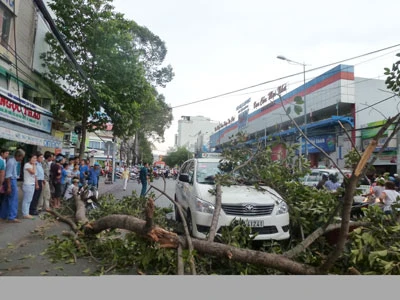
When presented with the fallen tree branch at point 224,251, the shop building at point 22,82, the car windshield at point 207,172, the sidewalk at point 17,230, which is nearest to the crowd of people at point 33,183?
the sidewalk at point 17,230

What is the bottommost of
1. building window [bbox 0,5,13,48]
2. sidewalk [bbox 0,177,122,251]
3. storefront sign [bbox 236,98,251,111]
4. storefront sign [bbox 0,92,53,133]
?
sidewalk [bbox 0,177,122,251]

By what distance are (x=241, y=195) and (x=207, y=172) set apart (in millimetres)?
1326

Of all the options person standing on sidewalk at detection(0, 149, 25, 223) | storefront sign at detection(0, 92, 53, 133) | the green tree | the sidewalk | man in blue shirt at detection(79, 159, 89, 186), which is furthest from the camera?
the green tree

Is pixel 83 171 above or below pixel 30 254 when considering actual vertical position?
above

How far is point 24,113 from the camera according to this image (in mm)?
11352

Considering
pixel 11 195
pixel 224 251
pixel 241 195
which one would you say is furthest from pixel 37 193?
pixel 224 251

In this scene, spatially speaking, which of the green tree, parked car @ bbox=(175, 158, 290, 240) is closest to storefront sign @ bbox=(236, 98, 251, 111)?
the green tree

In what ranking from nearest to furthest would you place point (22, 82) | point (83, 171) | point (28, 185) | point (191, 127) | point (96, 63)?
1. point (28, 185)
2. point (22, 82)
3. point (83, 171)
4. point (96, 63)
5. point (191, 127)

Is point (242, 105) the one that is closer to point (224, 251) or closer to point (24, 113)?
point (24, 113)

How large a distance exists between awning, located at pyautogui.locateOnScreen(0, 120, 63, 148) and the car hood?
7525mm

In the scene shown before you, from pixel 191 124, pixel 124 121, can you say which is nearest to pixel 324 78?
pixel 124 121

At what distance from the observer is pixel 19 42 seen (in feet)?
37.9

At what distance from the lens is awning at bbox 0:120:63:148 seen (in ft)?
32.2

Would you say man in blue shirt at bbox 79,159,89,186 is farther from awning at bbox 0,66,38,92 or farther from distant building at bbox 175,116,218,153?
distant building at bbox 175,116,218,153
